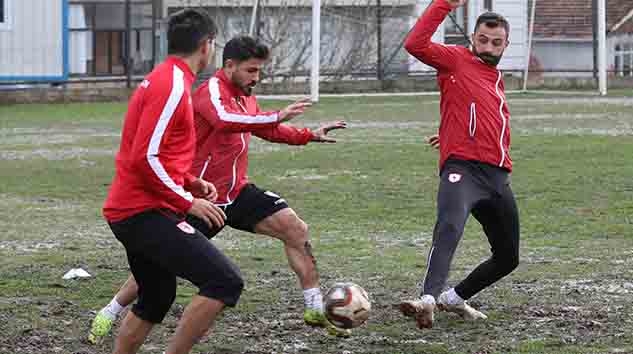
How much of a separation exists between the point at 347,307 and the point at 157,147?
196cm

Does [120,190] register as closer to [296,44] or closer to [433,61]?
[433,61]

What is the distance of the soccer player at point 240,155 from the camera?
8234 mm

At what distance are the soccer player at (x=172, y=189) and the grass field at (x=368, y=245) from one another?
1242 millimetres

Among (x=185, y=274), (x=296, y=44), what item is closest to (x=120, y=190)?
(x=185, y=274)

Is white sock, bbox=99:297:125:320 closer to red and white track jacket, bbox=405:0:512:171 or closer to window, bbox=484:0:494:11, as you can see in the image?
red and white track jacket, bbox=405:0:512:171

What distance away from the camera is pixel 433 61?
8742 millimetres

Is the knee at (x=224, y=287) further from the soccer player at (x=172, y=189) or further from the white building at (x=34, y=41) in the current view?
the white building at (x=34, y=41)

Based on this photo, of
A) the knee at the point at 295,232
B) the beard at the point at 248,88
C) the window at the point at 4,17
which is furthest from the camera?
the window at the point at 4,17

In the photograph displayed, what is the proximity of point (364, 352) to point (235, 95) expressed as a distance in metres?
1.73

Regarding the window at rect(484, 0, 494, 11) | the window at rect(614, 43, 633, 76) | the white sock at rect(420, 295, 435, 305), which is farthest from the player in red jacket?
the window at rect(614, 43, 633, 76)

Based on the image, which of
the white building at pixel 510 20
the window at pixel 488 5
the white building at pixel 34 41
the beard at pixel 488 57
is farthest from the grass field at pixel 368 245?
the white building at pixel 510 20

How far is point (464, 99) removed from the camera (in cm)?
858

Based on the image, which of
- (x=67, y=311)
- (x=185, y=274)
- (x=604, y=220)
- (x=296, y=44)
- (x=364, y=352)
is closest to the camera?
(x=185, y=274)

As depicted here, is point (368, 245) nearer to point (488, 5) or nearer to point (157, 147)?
point (157, 147)
